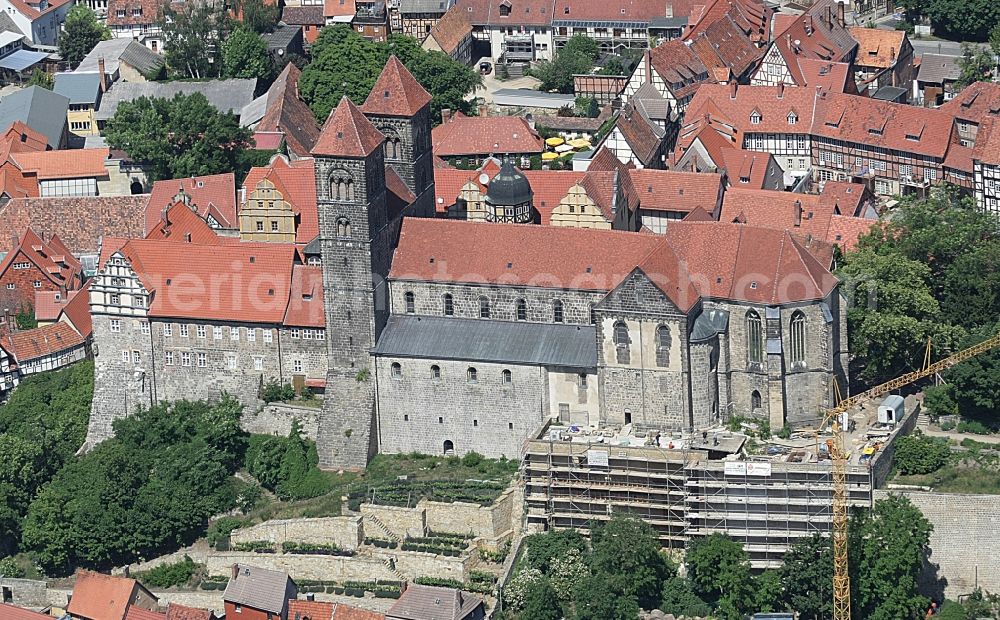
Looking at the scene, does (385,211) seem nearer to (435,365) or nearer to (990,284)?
(435,365)

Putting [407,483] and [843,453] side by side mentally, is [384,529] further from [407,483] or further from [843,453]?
[843,453]

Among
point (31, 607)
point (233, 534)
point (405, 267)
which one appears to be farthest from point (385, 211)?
point (31, 607)

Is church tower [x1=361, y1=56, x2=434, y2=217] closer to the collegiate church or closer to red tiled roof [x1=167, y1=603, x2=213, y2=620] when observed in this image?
Answer: the collegiate church

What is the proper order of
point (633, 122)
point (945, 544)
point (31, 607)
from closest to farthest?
point (945, 544) → point (31, 607) → point (633, 122)

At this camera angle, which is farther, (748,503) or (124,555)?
(124,555)

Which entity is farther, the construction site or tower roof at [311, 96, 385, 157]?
tower roof at [311, 96, 385, 157]

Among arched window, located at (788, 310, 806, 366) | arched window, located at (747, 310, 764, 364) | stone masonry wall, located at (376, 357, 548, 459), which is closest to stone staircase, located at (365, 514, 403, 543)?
stone masonry wall, located at (376, 357, 548, 459)
